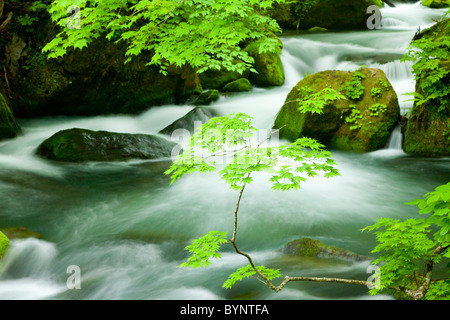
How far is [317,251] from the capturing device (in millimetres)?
4336

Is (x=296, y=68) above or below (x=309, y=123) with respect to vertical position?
above

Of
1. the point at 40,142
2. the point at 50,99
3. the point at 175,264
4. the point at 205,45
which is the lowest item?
the point at 175,264

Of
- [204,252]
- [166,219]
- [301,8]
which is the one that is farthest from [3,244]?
[301,8]

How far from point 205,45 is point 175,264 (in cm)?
325

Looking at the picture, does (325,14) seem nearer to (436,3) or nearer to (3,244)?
(436,3)

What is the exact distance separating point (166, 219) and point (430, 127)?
6453 millimetres

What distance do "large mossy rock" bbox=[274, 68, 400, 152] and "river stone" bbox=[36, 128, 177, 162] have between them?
3.68 metres

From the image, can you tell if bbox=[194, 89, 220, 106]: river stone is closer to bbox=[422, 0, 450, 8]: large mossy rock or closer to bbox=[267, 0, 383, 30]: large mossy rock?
bbox=[267, 0, 383, 30]: large mossy rock

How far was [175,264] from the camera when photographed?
4.67 m

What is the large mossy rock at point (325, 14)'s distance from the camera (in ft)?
60.7

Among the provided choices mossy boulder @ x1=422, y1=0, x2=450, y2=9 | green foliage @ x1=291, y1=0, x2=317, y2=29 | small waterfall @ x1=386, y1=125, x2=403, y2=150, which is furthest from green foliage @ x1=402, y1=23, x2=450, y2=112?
Answer: mossy boulder @ x1=422, y1=0, x2=450, y2=9

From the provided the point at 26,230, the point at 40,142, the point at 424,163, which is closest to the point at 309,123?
the point at 424,163

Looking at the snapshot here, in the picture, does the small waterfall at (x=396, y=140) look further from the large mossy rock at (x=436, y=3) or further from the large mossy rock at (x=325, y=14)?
the large mossy rock at (x=436, y=3)

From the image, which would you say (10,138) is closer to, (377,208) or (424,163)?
(377,208)
